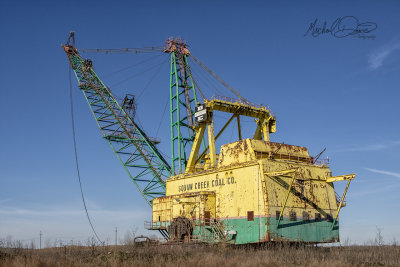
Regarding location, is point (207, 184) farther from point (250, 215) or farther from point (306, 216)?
point (306, 216)

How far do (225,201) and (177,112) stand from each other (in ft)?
64.5

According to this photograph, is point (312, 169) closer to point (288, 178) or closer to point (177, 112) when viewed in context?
point (288, 178)

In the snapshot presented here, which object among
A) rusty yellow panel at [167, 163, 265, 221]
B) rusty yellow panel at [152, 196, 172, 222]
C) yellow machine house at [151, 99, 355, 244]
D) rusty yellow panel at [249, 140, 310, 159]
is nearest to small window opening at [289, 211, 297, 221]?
yellow machine house at [151, 99, 355, 244]

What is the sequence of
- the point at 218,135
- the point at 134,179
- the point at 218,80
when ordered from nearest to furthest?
the point at 218,135, the point at 218,80, the point at 134,179

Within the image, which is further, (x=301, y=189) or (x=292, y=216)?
(x=301, y=189)

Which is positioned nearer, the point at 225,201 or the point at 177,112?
the point at 225,201

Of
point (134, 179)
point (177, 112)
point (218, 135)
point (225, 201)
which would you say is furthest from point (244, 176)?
point (134, 179)

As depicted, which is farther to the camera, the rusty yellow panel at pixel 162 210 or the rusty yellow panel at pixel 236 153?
the rusty yellow panel at pixel 162 210

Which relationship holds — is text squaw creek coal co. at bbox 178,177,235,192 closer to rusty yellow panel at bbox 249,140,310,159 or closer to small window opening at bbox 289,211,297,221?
rusty yellow panel at bbox 249,140,310,159

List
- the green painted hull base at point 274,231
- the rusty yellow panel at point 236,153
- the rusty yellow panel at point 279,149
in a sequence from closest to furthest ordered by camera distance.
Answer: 1. the green painted hull base at point 274,231
2. the rusty yellow panel at point 236,153
3. the rusty yellow panel at point 279,149

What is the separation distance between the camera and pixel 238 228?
25391 millimetres

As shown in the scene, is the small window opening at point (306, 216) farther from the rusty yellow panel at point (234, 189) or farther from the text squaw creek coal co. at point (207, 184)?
the text squaw creek coal co. at point (207, 184)

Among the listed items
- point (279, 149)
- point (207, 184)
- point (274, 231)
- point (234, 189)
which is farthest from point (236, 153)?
point (274, 231)

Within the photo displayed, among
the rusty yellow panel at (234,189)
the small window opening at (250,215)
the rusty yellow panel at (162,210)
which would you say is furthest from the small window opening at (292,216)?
the rusty yellow panel at (162,210)
